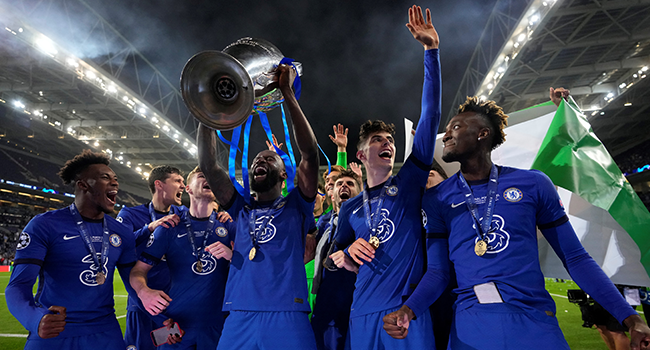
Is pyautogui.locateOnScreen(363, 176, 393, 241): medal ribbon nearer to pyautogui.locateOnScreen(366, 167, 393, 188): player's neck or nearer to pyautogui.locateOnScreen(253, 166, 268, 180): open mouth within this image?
pyautogui.locateOnScreen(366, 167, 393, 188): player's neck

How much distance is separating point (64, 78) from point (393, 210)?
1985 cm

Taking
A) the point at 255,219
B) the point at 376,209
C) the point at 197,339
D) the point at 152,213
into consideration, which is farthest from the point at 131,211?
the point at 376,209

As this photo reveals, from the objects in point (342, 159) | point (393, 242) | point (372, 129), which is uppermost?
point (342, 159)

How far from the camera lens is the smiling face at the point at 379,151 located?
10.1 feet

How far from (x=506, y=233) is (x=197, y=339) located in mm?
2644

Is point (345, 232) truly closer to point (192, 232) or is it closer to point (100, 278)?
point (192, 232)

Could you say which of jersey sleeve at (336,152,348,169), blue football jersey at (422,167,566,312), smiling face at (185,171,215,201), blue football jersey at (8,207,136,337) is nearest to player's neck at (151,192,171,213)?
smiling face at (185,171,215,201)

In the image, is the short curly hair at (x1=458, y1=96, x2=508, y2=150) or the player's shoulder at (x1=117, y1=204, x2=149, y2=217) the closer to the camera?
the short curly hair at (x1=458, y1=96, x2=508, y2=150)

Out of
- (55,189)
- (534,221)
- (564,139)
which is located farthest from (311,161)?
(55,189)

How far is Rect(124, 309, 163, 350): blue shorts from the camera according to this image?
4066mm

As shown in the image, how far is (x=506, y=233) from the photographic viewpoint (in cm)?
221

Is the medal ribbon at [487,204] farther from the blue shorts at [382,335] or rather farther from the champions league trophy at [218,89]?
the champions league trophy at [218,89]

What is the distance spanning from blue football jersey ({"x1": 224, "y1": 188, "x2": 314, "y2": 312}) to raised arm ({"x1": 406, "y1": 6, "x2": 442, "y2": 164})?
0.95 meters

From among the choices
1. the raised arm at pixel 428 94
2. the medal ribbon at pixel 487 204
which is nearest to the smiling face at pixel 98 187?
the raised arm at pixel 428 94
